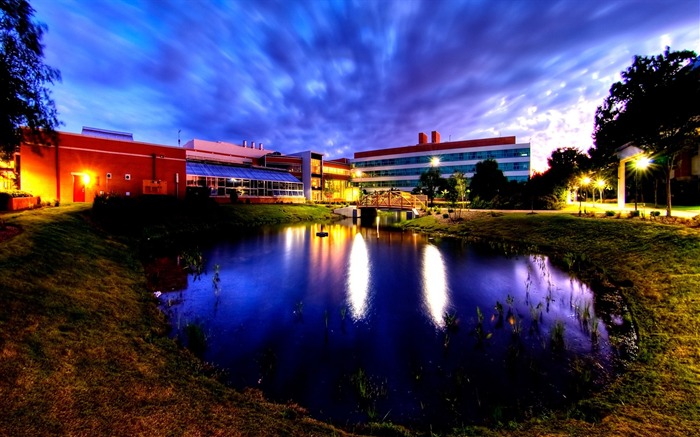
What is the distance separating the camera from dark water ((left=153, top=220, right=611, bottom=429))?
276 inches

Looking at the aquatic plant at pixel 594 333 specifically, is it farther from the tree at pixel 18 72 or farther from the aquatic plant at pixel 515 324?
the tree at pixel 18 72

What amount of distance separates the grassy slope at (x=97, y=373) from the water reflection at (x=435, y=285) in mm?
7974

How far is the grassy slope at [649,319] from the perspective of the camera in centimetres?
543

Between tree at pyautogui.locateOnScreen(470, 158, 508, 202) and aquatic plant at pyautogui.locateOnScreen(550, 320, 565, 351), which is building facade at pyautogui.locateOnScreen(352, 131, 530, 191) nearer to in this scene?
tree at pyautogui.locateOnScreen(470, 158, 508, 202)

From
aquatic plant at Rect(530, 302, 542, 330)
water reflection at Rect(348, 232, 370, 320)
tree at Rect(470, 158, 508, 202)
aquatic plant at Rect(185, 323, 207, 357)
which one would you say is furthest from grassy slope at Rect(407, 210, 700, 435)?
tree at Rect(470, 158, 508, 202)

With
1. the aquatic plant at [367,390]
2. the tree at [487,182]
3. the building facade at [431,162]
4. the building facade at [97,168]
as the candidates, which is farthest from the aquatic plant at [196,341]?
the building facade at [431,162]

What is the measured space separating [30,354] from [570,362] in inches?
523

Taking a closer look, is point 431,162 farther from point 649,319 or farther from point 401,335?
point 401,335

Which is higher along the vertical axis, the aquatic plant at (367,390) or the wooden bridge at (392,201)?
the wooden bridge at (392,201)

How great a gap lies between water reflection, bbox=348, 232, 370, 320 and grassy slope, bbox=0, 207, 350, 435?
666 cm

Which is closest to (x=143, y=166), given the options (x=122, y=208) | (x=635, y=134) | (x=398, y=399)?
(x=122, y=208)

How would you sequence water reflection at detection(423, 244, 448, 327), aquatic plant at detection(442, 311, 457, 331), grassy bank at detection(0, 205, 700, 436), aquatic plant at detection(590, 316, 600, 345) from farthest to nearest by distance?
water reflection at detection(423, 244, 448, 327) → aquatic plant at detection(442, 311, 457, 331) → aquatic plant at detection(590, 316, 600, 345) → grassy bank at detection(0, 205, 700, 436)

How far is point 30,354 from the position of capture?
6.20 meters

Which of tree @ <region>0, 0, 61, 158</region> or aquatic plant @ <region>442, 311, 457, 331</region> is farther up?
tree @ <region>0, 0, 61, 158</region>
